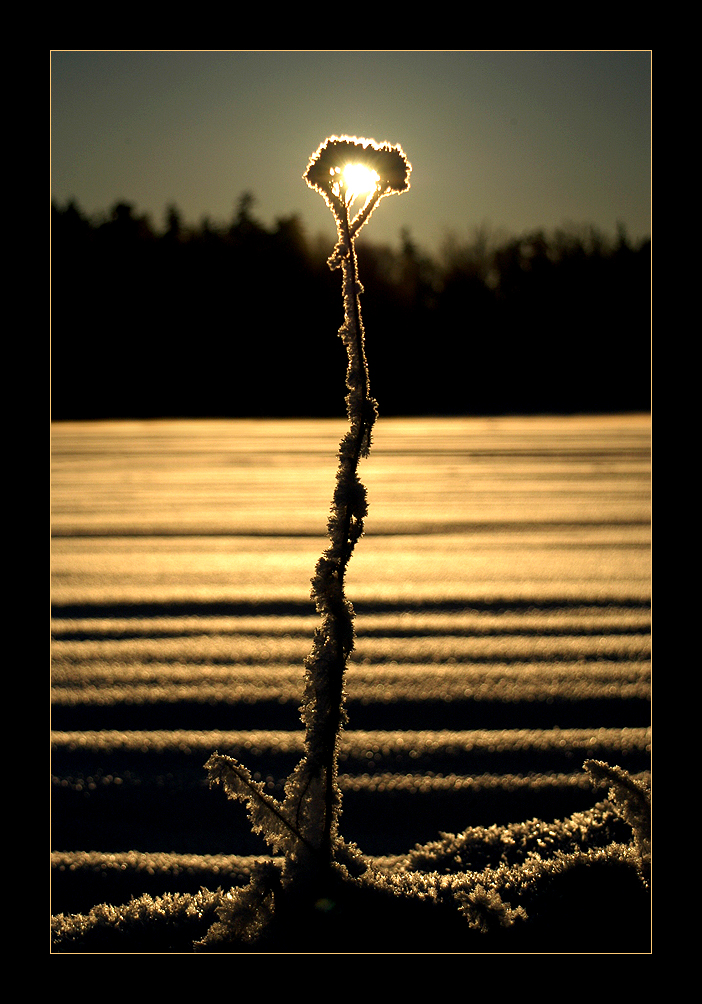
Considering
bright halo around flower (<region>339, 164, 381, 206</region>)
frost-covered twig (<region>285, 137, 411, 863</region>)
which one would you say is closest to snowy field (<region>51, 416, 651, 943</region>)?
frost-covered twig (<region>285, 137, 411, 863</region>)

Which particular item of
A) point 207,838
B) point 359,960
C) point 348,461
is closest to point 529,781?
point 207,838

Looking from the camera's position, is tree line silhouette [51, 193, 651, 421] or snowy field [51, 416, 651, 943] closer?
snowy field [51, 416, 651, 943]

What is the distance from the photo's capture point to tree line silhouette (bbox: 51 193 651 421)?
34250mm

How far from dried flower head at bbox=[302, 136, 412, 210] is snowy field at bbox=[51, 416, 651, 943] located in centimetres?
156

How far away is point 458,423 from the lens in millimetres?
19312

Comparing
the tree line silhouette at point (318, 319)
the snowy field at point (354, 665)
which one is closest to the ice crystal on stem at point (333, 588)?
the snowy field at point (354, 665)

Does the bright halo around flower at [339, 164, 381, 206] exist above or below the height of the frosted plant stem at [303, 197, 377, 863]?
above

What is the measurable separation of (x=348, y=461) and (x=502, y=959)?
0.91 m

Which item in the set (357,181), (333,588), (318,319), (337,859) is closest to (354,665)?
(337,859)

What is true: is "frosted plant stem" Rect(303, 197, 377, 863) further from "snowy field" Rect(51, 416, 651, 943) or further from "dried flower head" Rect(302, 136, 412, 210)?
"snowy field" Rect(51, 416, 651, 943)

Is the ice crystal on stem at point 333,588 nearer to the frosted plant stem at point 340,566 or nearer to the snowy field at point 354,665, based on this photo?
the frosted plant stem at point 340,566

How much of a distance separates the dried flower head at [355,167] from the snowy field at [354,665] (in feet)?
5.11

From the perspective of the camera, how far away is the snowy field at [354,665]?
244 cm
